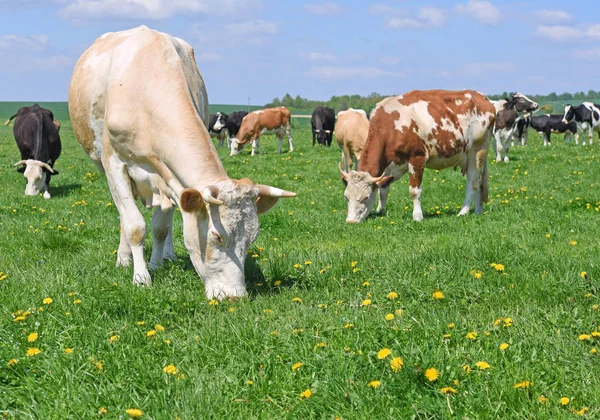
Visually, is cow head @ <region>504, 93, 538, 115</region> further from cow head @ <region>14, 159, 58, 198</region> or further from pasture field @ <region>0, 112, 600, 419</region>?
cow head @ <region>14, 159, 58, 198</region>

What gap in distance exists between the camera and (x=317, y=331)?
13.8 feet

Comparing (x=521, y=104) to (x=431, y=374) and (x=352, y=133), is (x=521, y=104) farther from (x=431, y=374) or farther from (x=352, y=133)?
(x=431, y=374)

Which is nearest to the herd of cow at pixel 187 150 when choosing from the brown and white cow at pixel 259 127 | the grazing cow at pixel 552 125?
the brown and white cow at pixel 259 127

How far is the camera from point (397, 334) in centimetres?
396

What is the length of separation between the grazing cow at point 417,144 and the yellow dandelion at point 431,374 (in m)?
7.09

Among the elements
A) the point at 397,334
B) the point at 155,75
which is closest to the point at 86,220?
the point at 155,75

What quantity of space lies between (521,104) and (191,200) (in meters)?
20.9

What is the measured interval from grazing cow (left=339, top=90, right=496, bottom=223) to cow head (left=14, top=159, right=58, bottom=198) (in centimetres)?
731

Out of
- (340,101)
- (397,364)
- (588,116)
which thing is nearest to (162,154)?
(397,364)

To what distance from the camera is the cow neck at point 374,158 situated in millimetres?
10977

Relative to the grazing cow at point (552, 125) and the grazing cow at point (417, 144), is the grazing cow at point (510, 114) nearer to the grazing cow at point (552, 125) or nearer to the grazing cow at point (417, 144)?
the grazing cow at point (552, 125)

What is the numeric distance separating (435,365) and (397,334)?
1.65 feet

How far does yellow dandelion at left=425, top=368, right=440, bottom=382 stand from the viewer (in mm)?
3279

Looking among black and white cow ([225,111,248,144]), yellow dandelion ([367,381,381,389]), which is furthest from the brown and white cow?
yellow dandelion ([367,381,381,389])
